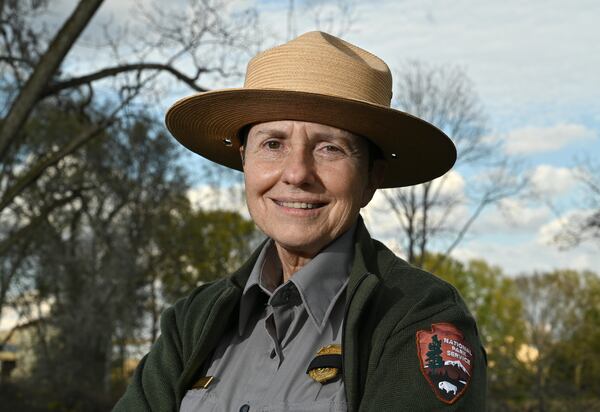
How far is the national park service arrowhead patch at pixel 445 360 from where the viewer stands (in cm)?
200

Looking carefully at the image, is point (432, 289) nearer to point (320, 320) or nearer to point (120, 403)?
point (320, 320)

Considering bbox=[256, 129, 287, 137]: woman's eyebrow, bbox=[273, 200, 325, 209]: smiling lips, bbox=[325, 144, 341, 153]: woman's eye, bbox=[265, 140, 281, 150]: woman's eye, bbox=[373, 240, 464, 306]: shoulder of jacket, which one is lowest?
bbox=[373, 240, 464, 306]: shoulder of jacket

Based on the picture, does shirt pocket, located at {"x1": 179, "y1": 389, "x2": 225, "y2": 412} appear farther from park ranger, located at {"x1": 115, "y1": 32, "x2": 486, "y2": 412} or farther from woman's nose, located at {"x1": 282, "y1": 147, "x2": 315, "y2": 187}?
woman's nose, located at {"x1": 282, "y1": 147, "x2": 315, "y2": 187}

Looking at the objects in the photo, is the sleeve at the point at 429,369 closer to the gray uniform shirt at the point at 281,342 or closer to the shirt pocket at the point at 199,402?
the gray uniform shirt at the point at 281,342

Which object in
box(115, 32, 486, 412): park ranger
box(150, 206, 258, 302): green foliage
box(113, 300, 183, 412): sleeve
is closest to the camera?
box(115, 32, 486, 412): park ranger

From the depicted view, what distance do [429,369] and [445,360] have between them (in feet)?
0.14

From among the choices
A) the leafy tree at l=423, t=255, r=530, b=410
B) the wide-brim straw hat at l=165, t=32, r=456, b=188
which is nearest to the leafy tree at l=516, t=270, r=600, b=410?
the leafy tree at l=423, t=255, r=530, b=410

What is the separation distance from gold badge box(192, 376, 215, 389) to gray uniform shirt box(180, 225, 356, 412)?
1 centimetres

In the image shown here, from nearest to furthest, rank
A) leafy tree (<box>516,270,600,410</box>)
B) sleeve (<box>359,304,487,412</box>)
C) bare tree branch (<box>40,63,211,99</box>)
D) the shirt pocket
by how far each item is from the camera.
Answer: sleeve (<box>359,304,487,412</box>)
the shirt pocket
bare tree branch (<box>40,63,211,99</box>)
leafy tree (<box>516,270,600,410</box>)

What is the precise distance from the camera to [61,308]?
2453cm

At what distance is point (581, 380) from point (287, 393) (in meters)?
23.3

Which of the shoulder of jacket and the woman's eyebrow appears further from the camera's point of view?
the woman's eyebrow

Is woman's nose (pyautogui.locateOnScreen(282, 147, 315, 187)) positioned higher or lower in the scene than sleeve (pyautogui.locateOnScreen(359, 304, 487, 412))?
higher

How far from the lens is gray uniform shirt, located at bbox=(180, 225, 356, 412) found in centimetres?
223
